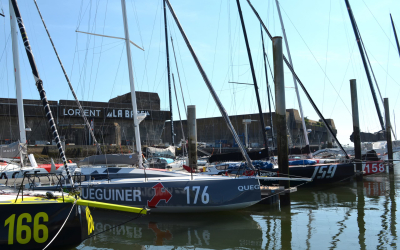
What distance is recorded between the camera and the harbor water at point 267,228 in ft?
25.6

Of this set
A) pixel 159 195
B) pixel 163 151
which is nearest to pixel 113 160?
pixel 159 195

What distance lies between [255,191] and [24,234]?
6281mm

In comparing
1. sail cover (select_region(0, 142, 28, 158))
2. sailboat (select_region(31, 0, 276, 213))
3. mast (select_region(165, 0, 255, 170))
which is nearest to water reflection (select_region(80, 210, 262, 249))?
sailboat (select_region(31, 0, 276, 213))

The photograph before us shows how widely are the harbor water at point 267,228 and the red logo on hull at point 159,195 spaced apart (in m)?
0.55

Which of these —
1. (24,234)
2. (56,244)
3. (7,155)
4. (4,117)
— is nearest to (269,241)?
(56,244)

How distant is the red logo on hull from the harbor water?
553 mm

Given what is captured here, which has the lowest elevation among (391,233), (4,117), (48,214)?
(391,233)

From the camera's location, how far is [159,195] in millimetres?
10188

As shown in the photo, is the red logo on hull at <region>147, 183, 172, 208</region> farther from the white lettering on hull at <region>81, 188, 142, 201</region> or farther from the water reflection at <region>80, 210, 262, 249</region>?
the water reflection at <region>80, 210, 262, 249</region>

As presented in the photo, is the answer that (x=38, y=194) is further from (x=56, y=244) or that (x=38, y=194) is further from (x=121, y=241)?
(x=121, y=241)

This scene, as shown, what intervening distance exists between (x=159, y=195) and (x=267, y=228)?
Answer: 334 centimetres

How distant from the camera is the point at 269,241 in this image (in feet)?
26.4

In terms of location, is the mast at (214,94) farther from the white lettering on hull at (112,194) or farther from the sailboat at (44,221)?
the sailboat at (44,221)

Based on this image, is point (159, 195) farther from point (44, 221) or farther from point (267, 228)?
point (44, 221)
